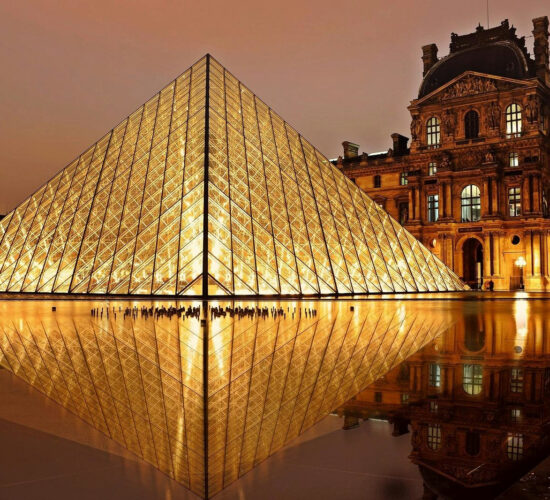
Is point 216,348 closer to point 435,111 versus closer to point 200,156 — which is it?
point 200,156

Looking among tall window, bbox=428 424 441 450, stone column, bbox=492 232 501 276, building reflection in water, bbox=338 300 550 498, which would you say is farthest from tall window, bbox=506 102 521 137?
tall window, bbox=428 424 441 450

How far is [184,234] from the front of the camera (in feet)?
76.7

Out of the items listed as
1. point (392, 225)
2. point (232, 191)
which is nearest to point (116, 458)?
point (232, 191)

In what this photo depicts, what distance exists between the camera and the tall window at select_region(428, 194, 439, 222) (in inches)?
2103

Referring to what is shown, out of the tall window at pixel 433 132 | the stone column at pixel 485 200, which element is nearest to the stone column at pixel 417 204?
the tall window at pixel 433 132

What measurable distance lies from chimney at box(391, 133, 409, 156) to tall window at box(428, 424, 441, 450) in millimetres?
58725

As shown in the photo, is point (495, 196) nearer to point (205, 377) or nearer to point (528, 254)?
point (528, 254)

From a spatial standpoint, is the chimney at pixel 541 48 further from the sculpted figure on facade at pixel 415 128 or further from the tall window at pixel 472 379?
the tall window at pixel 472 379

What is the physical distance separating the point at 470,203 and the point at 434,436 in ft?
164

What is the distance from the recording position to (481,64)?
5234 cm

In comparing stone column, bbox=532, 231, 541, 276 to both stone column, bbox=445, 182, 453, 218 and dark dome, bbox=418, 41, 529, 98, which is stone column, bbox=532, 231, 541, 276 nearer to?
stone column, bbox=445, 182, 453, 218

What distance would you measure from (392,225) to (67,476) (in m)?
29.1

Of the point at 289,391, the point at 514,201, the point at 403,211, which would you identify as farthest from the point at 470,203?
the point at 289,391

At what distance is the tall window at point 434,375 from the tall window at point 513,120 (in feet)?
152
